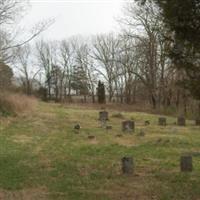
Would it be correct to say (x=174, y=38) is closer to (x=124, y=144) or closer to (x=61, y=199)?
(x=61, y=199)

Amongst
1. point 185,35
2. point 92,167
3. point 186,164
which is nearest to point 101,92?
point 92,167

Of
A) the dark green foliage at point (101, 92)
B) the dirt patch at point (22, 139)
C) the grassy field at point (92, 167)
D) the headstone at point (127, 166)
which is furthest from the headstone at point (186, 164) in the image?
the dark green foliage at point (101, 92)

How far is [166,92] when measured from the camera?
188 ft

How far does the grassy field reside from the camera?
1008cm

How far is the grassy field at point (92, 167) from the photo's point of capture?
10.1 meters

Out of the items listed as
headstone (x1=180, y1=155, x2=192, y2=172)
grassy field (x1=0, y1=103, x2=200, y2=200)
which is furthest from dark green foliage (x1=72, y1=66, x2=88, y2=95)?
headstone (x1=180, y1=155, x2=192, y2=172)

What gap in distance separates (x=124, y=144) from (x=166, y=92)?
39.4 m

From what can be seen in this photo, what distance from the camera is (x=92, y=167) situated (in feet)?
42.7

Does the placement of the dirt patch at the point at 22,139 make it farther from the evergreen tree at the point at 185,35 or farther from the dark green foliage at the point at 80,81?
the dark green foliage at the point at 80,81

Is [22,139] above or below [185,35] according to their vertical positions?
below

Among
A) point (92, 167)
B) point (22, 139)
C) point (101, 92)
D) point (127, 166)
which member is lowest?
point (92, 167)

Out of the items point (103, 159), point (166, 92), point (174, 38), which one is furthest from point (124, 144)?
point (166, 92)

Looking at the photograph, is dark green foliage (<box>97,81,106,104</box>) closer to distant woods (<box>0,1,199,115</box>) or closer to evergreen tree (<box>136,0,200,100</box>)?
distant woods (<box>0,1,199,115</box>)

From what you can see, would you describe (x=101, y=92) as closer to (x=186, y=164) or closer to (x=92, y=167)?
(x=92, y=167)
